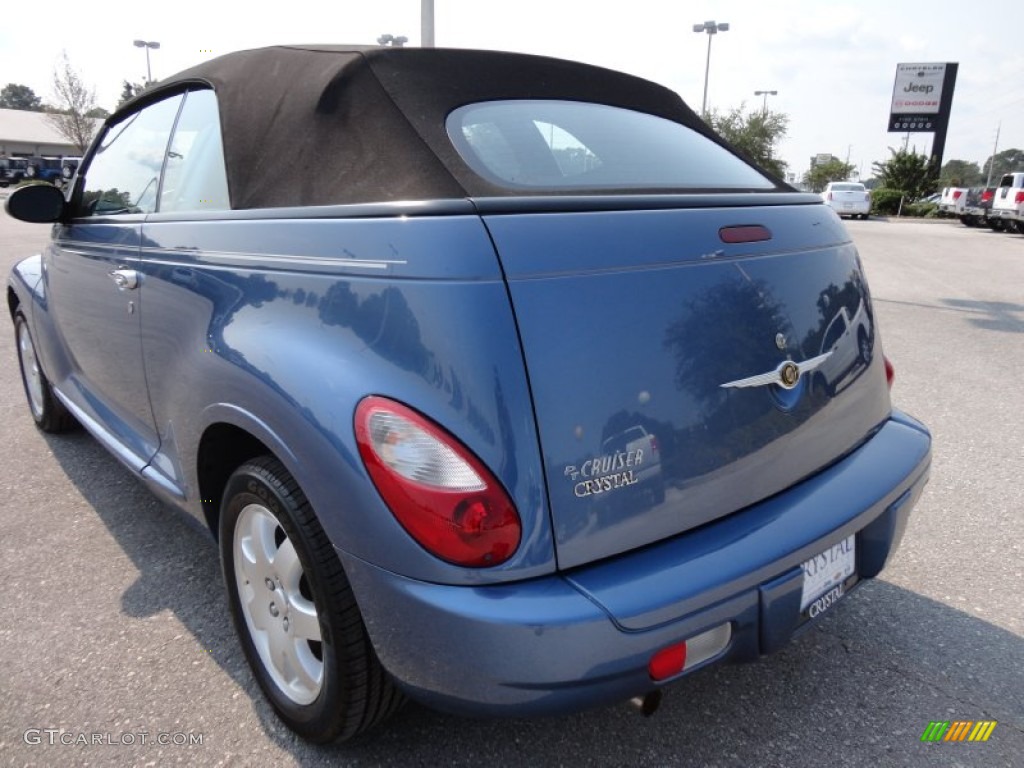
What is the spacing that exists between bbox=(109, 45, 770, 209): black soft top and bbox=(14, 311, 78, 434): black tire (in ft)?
7.65

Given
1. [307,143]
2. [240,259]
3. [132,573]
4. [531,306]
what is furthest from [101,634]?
[531,306]

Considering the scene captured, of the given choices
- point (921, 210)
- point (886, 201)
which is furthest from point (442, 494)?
point (886, 201)

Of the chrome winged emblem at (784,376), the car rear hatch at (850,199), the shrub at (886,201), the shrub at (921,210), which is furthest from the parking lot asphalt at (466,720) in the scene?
the shrub at (886,201)

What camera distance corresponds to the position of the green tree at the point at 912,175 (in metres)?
42.0

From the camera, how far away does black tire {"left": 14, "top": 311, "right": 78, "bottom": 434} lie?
13.3ft

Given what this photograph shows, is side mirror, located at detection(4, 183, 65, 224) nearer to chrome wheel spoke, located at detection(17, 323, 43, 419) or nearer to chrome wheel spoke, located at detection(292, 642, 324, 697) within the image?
chrome wheel spoke, located at detection(17, 323, 43, 419)

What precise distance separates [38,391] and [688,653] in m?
3.96

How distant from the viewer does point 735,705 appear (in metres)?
2.15

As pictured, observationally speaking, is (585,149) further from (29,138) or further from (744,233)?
(29,138)

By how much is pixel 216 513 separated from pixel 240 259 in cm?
78

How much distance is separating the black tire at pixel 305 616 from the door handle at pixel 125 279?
920mm

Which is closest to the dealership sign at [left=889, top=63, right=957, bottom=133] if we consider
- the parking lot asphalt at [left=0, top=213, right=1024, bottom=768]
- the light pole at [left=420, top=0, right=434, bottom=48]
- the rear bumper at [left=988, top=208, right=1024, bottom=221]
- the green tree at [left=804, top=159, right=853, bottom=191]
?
the green tree at [left=804, top=159, right=853, bottom=191]

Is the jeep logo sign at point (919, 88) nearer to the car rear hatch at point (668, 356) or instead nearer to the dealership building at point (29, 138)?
the car rear hatch at point (668, 356)

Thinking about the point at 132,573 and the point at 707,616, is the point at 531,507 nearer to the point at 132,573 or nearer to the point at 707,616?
the point at 707,616
